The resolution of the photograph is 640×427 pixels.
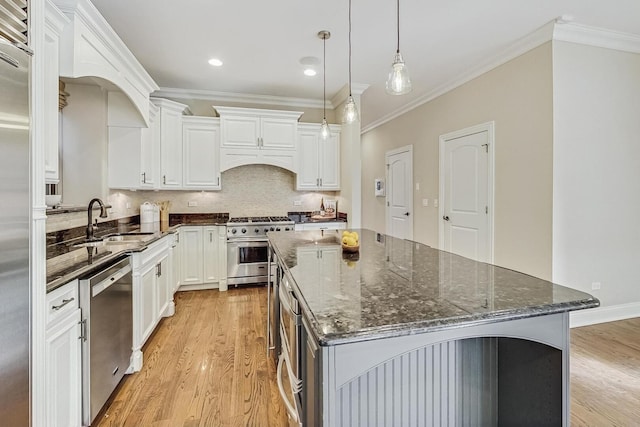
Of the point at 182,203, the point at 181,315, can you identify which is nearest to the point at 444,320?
the point at 181,315

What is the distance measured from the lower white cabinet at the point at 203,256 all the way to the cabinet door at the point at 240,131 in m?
1.16

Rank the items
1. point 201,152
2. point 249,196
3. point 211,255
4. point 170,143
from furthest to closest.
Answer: point 249,196 < point 201,152 < point 211,255 < point 170,143

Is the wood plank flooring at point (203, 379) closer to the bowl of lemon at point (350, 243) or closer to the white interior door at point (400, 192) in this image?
the bowl of lemon at point (350, 243)

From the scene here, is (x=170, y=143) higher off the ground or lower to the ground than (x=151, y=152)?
higher

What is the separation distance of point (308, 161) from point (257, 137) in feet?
2.58

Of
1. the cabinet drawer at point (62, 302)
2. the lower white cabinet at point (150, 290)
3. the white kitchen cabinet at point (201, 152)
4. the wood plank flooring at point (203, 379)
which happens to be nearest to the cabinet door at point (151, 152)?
the white kitchen cabinet at point (201, 152)

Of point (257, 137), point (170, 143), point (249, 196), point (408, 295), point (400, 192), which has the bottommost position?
point (408, 295)

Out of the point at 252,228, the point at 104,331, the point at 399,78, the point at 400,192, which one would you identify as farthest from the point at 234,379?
the point at 400,192

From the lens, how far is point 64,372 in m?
1.45

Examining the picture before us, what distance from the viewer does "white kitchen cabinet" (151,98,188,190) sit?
404cm

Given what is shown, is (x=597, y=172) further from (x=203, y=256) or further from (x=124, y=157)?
(x=124, y=157)

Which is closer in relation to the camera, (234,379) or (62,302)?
(62,302)

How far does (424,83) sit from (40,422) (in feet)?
15.3

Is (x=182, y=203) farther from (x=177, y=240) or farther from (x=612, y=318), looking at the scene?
(x=612, y=318)
